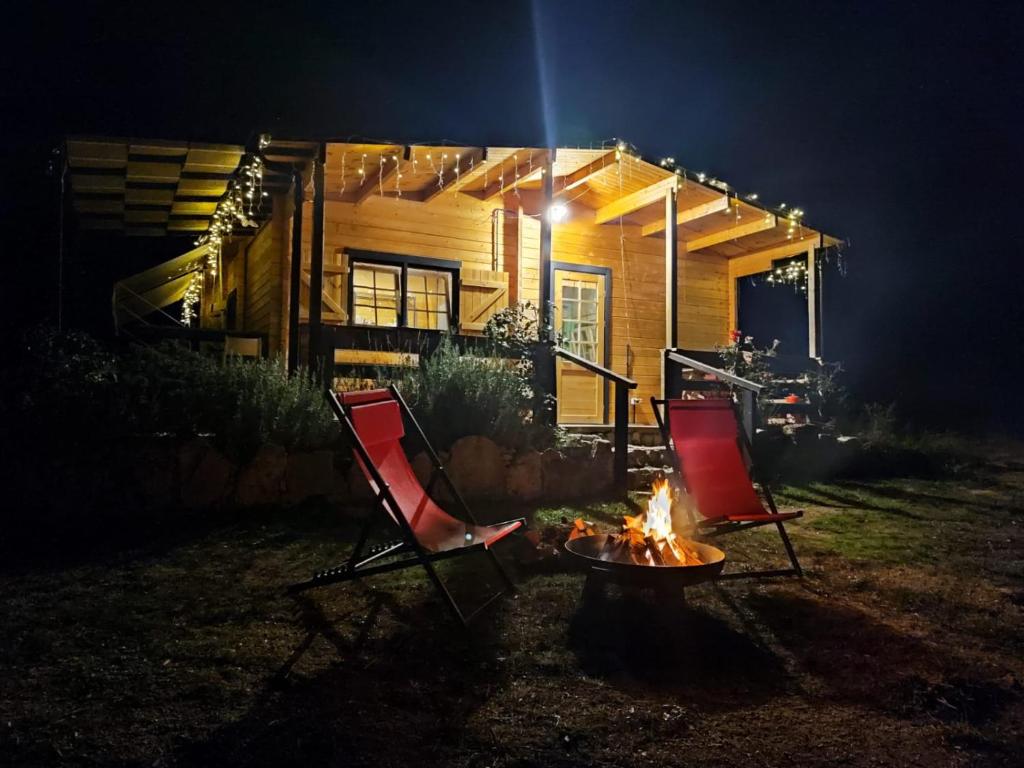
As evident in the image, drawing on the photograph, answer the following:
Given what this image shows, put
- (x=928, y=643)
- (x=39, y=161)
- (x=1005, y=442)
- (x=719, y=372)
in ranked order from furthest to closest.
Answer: (x=1005, y=442), (x=719, y=372), (x=39, y=161), (x=928, y=643)

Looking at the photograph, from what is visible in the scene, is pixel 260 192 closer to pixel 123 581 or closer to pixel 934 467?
pixel 123 581

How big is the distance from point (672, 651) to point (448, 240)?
730cm

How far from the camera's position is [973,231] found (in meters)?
23.5

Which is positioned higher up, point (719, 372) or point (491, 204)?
point (491, 204)

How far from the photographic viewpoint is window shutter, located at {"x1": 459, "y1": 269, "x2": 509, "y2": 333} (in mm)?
9344

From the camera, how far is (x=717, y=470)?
4.48 m

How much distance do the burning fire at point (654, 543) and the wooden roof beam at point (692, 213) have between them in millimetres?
6082

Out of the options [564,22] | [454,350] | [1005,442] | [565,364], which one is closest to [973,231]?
[1005,442]

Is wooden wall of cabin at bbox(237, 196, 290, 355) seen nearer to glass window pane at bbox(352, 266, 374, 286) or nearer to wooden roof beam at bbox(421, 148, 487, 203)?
glass window pane at bbox(352, 266, 374, 286)

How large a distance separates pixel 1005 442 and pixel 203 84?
22792 millimetres

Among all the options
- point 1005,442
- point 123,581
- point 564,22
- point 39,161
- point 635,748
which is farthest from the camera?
point 564,22

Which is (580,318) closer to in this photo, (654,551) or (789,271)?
(789,271)

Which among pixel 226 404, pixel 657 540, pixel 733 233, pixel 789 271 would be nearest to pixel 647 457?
pixel 657 540

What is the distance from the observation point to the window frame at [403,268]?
28.6 feet
